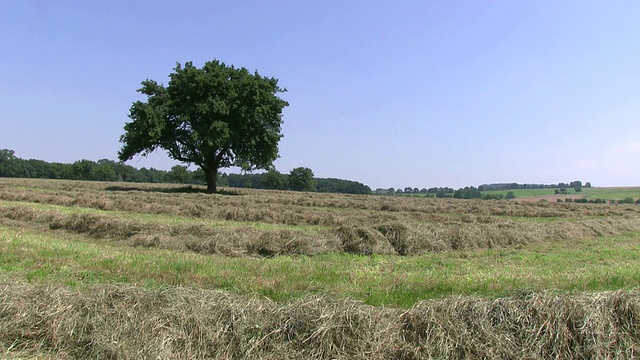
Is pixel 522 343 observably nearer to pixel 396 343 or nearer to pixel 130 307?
pixel 396 343

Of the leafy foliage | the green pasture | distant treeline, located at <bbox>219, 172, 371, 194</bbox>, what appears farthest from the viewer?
the leafy foliage

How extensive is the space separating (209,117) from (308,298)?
3644 centimetres

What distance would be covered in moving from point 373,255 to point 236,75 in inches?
1371

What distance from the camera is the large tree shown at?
37500 millimetres

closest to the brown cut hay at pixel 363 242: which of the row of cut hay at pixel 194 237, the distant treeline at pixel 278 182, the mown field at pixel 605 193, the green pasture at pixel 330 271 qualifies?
the row of cut hay at pixel 194 237

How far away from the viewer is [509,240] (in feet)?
45.3

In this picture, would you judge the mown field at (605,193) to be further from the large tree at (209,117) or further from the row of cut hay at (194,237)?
the row of cut hay at (194,237)

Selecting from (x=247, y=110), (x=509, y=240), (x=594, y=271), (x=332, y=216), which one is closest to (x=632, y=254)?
(x=509, y=240)

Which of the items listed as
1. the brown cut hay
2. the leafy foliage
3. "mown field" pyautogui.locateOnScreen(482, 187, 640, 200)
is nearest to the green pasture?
the brown cut hay

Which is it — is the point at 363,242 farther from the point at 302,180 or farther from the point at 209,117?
the point at 302,180

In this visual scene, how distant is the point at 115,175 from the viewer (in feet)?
392

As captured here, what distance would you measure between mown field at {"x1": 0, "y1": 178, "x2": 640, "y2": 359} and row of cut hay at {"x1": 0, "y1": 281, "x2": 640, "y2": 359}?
0.02 meters

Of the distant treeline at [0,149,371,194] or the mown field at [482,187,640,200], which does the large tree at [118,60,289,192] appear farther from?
the distant treeline at [0,149,371,194]

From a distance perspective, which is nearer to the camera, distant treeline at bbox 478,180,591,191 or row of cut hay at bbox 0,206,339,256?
row of cut hay at bbox 0,206,339,256
